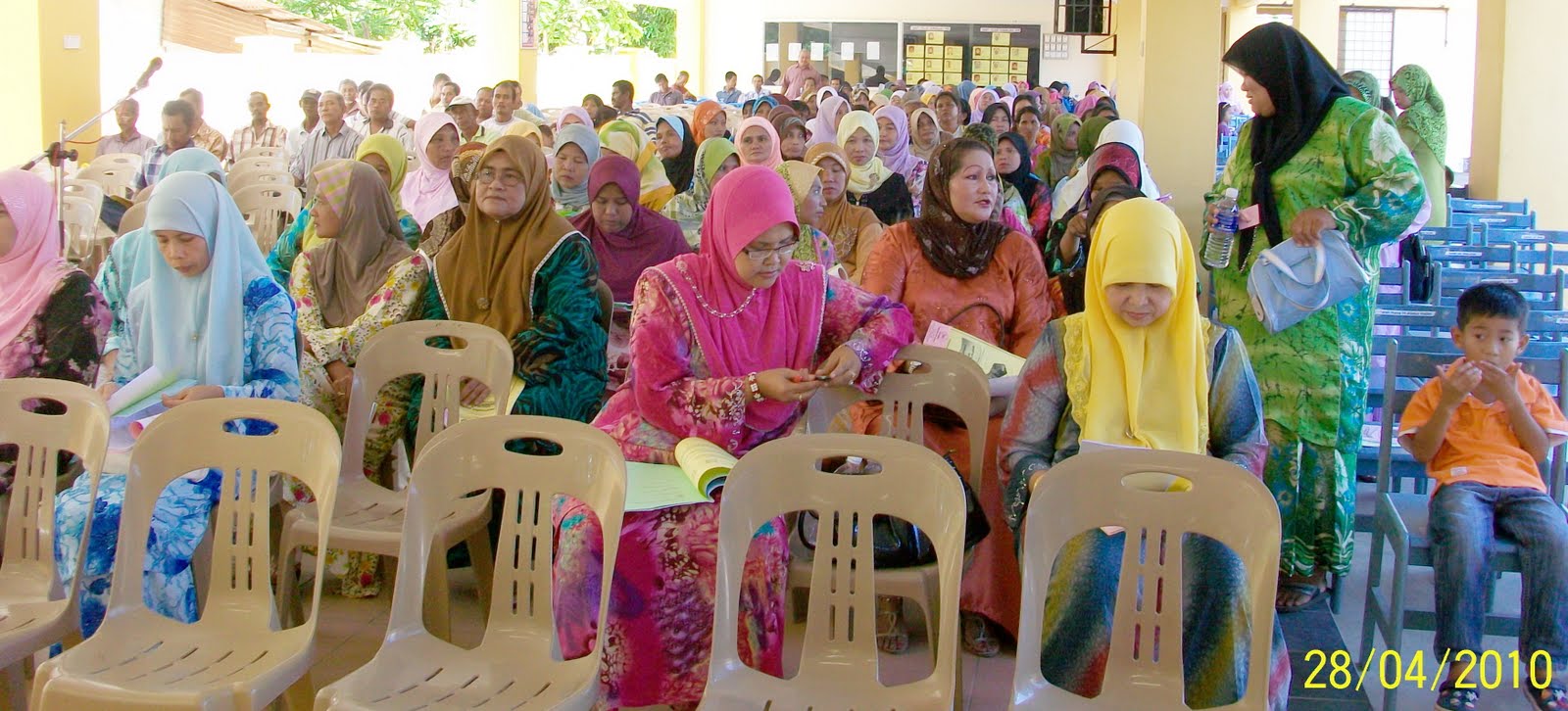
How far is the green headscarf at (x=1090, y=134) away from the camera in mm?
6492

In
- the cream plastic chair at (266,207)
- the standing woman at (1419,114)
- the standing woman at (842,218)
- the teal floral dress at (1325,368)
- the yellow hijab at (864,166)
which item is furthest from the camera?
the standing woman at (1419,114)

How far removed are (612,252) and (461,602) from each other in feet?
4.85

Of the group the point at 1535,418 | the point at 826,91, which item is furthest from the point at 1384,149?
the point at 826,91

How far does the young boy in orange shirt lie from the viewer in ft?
9.01

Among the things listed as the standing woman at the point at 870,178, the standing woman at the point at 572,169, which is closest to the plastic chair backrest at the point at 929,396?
the standing woman at the point at 572,169

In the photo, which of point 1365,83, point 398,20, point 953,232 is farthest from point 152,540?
point 398,20

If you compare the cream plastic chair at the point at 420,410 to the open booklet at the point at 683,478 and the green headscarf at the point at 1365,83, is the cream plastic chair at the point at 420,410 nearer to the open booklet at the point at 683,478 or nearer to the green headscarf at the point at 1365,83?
the open booklet at the point at 683,478

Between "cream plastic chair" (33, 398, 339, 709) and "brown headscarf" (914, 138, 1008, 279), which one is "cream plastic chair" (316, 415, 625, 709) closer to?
"cream plastic chair" (33, 398, 339, 709)

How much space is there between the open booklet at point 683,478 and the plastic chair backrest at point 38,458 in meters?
1.07

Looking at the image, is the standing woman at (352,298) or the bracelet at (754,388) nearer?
the bracelet at (754,388)

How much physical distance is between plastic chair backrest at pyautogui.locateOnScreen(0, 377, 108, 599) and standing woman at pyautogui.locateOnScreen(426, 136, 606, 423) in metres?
→ 1.00

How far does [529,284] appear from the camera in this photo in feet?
11.8

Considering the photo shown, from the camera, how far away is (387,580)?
147 inches

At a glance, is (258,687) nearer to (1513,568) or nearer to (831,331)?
(831,331)
